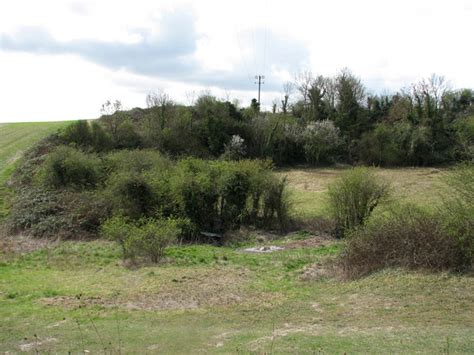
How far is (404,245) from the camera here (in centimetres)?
1327

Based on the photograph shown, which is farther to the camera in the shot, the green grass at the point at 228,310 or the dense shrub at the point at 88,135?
the dense shrub at the point at 88,135

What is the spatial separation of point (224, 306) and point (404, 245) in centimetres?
556

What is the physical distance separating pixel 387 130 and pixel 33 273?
50653 mm

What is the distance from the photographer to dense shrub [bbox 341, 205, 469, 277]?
12.4 meters

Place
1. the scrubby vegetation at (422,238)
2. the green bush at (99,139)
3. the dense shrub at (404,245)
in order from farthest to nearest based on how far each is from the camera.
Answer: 1. the green bush at (99,139)
2. the dense shrub at (404,245)
3. the scrubby vegetation at (422,238)

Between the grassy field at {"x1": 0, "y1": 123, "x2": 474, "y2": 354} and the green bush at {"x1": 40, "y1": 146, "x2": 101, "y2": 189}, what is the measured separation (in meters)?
9.08

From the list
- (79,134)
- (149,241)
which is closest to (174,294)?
(149,241)

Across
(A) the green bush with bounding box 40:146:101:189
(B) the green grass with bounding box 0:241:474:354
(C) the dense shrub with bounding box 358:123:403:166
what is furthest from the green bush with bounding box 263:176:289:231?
(C) the dense shrub with bounding box 358:123:403:166

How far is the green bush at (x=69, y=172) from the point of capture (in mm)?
28297

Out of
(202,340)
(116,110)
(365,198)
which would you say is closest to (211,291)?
(202,340)

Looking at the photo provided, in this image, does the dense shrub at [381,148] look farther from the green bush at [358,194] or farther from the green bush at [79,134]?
the green bush at [358,194]

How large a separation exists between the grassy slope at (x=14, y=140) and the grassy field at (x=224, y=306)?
15474 millimetres

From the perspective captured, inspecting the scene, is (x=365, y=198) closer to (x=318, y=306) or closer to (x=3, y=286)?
(x=318, y=306)

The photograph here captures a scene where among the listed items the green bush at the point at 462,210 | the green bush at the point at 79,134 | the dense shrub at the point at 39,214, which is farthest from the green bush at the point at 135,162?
the green bush at the point at 462,210
